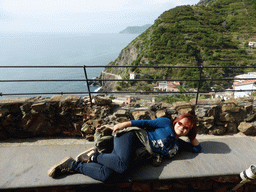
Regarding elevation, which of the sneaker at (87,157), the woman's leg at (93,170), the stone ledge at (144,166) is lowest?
the stone ledge at (144,166)

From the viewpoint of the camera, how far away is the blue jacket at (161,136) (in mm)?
2221

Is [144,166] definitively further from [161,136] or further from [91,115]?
[91,115]

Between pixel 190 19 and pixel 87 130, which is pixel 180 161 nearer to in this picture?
pixel 87 130

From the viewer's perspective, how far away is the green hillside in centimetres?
6531

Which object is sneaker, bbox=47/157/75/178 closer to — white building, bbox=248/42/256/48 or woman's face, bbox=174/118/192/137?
woman's face, bbox=174/118/192/137

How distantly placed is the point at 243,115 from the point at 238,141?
0.73 metres

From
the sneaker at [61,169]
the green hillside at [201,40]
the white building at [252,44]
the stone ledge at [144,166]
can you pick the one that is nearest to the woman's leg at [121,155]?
the stone ledge at [144,166]

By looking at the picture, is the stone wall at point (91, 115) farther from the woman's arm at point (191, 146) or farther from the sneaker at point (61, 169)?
the sneaker at point (61, 169)

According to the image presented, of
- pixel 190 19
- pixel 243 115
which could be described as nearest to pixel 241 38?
pixel 190 19

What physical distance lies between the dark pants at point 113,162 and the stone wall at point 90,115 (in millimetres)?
943

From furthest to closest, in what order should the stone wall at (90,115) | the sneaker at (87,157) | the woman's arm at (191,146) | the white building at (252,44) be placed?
the white building at (252,44), the stone wall at (90,115), the woman's arm at (191,146), the sneaker at (87,157)

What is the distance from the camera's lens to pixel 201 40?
77438mm

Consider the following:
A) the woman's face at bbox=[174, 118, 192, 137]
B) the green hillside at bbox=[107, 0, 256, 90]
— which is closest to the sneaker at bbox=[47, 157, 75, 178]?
the woman's face at bbox=[174, 118, 192, 137]

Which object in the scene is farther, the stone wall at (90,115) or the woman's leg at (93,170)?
the stone wall at (90,115)
